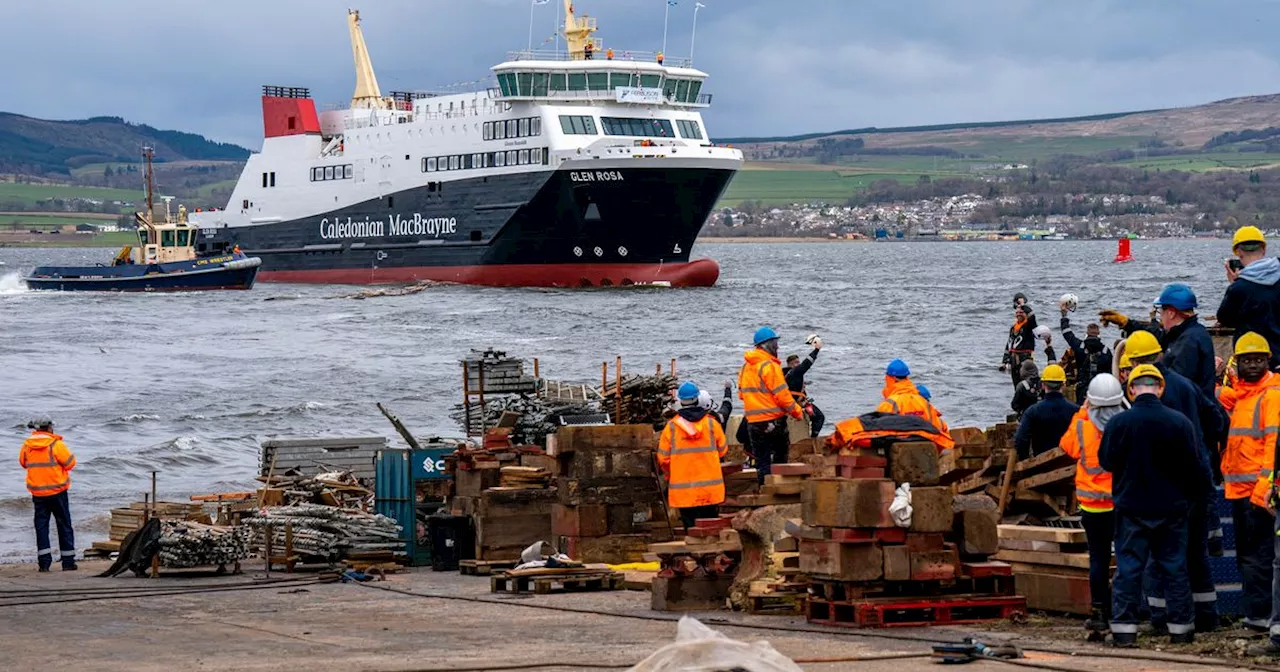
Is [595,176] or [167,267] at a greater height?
[595,176]

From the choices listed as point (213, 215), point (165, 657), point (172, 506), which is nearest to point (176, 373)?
point (172, 506)

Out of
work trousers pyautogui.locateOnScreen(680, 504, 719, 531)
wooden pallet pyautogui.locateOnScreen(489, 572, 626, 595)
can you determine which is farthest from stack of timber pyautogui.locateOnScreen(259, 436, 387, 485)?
work trousers pyautogui.locateOnScreen(680, 504, 719, 531)

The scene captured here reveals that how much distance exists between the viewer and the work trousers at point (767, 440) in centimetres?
1383

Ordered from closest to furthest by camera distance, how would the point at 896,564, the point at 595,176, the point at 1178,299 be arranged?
the point at 1178,299 → the point at 896,564 → the point at 595,176

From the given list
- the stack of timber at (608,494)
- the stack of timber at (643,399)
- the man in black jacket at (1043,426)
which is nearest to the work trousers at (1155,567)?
the man in black jacket at (1043,426)

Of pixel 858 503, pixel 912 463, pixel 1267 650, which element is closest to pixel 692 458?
pixel 912 463

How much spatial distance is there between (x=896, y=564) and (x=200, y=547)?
645 centimetres

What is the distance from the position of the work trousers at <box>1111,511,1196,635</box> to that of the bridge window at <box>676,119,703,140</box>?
5180 cm

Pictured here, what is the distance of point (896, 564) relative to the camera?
31.2 feet

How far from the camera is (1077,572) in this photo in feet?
31.8

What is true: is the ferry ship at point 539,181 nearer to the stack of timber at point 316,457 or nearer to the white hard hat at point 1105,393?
the stack of timber at point 316,457

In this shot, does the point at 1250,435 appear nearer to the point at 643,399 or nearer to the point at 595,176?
the point at 643,399

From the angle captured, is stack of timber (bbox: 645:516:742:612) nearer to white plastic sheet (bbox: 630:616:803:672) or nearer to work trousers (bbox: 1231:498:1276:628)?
work trousers (bbox: 1231:498:1276:628)

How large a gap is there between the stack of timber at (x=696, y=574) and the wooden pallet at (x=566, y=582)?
38.2 inches
